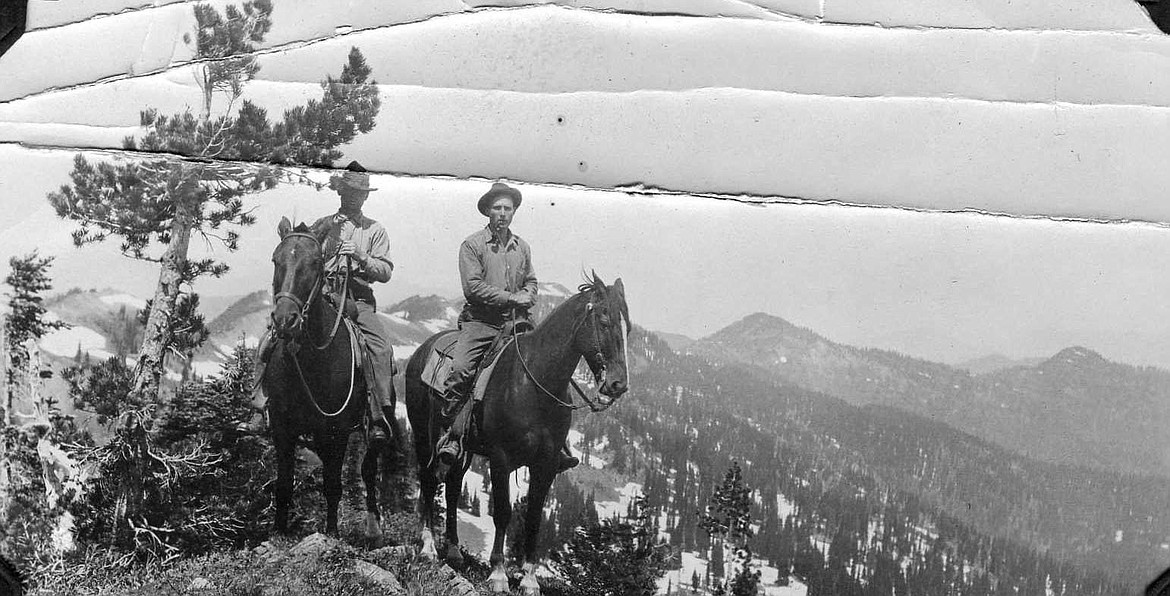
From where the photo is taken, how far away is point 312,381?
357 cm

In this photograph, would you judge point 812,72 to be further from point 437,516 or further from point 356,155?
point 437,516

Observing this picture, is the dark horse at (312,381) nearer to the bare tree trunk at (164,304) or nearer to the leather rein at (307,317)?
the leather rein at (307,317)

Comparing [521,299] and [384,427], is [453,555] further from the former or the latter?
[521,299]

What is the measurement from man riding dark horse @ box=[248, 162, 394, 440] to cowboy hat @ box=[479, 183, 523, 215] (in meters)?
0.41

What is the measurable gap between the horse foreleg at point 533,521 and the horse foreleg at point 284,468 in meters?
0.96

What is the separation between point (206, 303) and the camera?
3.64m

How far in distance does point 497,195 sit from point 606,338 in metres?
0.71

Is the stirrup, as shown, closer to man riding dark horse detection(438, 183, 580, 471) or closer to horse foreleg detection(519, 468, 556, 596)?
man riding dark horse detection(438, 183, 580, 471)

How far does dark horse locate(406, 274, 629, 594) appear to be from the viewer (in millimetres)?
3480

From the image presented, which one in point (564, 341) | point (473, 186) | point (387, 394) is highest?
point (473, 186)

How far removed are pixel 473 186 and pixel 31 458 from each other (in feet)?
6.98

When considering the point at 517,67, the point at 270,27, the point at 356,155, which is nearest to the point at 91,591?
the point at 356,155

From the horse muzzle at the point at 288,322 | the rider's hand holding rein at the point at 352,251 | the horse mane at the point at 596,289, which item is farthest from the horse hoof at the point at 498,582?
the rider's hand holding rein at the point at 352,251

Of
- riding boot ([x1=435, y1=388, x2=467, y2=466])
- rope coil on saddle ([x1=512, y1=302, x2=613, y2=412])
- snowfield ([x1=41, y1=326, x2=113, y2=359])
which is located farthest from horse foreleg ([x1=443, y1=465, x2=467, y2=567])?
snowfield ([x1=41, y1=326, x2=113, y2=359])
